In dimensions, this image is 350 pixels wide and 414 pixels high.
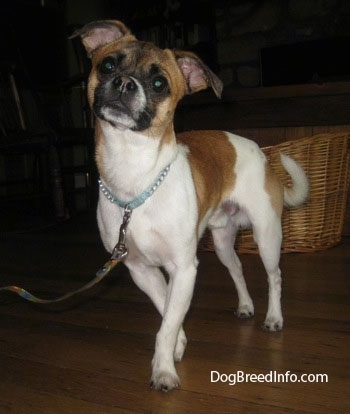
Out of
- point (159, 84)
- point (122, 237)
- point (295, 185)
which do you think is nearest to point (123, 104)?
point (159, 84)

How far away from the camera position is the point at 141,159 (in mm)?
1511

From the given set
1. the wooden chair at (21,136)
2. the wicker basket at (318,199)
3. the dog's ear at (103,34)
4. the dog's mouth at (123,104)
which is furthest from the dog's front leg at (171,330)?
the wooden chair at (21,136)


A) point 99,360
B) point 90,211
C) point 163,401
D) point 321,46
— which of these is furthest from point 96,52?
point 321,46

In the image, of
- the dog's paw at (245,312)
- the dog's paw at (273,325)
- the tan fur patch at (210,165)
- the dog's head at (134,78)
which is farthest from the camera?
the dog's paw at (245,312)

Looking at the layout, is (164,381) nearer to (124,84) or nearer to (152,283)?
(152,283)

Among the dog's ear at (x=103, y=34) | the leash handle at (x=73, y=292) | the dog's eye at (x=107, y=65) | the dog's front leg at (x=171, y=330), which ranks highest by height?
the dog's ear at (x=103, y=34)

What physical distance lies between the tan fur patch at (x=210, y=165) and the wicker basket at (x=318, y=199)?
2.97ft

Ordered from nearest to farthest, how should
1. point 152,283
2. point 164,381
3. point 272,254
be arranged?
point 164,381, point 152,283, point 272,254

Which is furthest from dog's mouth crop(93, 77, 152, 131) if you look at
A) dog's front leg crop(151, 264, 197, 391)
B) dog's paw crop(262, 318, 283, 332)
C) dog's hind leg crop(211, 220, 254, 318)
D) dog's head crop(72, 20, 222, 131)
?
dog's paw crop(262, 318, 283, 332)

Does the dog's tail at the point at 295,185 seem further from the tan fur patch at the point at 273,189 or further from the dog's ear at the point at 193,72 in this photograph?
the dog's ear at the point at 193,72

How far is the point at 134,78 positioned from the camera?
1.46m

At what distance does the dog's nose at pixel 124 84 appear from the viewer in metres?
1.41

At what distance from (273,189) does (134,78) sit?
0.68 meters

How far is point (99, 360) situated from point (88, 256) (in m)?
1.48
